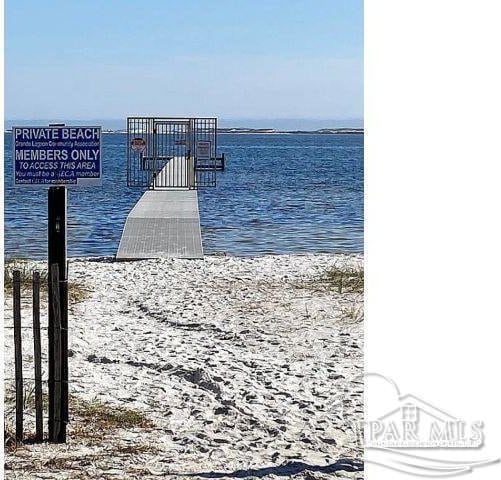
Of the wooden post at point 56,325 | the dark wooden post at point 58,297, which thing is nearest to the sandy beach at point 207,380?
the dark wooden post at point 58,297

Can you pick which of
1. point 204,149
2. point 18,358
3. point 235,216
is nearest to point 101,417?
point 18,358

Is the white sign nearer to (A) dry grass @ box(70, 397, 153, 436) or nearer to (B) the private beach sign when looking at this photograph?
(A) dry grass @ box(70, 397, 153, 436)

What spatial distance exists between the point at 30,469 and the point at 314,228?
474 inches

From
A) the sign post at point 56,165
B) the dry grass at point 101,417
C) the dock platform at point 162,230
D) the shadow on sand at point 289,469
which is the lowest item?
the shadow on sand at point 289,469

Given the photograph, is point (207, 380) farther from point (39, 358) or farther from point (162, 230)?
point (162, 230)

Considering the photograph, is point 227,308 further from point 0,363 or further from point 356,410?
point 0,363

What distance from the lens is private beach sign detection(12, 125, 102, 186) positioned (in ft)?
10.6

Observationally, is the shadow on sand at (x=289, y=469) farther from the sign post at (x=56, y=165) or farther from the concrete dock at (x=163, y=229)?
the concrete dock at (x=163, y=229)

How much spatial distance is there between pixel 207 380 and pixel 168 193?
9.29 meters

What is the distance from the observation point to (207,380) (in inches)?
165

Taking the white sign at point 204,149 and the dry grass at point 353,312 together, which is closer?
the dry grass at point 353,312

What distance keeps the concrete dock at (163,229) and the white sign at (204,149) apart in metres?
0.54

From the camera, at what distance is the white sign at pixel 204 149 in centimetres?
1309
